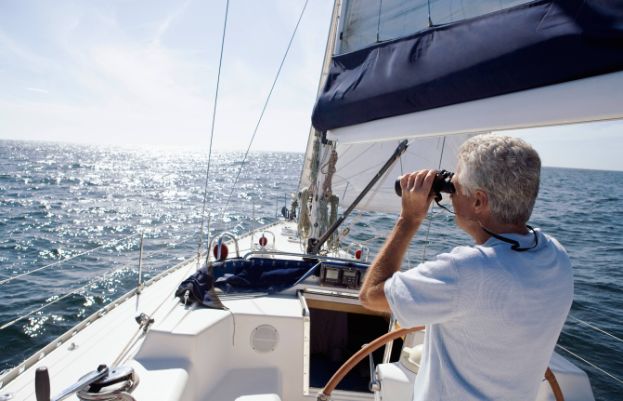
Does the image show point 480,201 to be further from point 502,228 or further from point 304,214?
point 304,214

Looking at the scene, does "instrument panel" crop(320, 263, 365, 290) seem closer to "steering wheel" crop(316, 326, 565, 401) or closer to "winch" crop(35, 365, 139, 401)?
"steering wheel" crop(316, 326, 565, 401)

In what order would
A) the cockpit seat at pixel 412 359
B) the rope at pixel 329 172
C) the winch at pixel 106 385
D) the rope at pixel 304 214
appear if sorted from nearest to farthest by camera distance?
the winch at pixel 106 385 → the cockpit seat at pixel 412 359 → the rope at pixel 329 172 → the rope at pixel 304 214

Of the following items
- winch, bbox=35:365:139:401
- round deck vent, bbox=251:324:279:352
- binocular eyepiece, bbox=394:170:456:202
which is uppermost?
binocular eyepiece, bbox=394:170:456:202

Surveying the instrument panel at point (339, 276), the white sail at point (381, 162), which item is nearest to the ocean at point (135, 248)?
the white sail at point (381, 162)

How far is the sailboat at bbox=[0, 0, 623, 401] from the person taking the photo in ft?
4.07

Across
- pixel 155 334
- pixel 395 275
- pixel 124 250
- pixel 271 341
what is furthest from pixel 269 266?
pixel 124 250

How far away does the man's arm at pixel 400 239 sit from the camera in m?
0.98

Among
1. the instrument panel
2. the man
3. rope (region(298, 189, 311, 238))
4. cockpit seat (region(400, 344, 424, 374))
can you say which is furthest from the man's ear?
rope (region(298, 189, 311, 238))

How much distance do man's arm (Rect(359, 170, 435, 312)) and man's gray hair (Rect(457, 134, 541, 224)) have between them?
12 cm

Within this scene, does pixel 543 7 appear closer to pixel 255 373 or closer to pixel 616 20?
pixel 616 20

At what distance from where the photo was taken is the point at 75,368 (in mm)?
2062

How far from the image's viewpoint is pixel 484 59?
4.60 ft

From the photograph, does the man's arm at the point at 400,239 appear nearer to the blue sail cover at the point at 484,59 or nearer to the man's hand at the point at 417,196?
the man's hand at the point at 417,196

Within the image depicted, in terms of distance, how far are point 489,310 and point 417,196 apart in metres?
0.31
